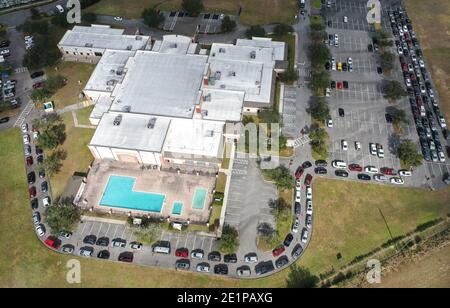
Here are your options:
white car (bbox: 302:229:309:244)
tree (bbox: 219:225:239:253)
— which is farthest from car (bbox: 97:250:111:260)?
white car (bbox: 302:229:309:244)

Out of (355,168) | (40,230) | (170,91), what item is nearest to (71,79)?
(170,91)

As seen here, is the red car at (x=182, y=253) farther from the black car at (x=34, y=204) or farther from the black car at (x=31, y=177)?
the black car at (x=31, y=177)

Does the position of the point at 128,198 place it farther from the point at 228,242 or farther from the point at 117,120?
the point at 228,242

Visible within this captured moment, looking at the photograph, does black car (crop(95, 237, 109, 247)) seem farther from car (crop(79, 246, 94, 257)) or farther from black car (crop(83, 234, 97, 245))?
car (crop(79, 246, 94, 257))

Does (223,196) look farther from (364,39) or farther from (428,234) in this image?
(364,39)
